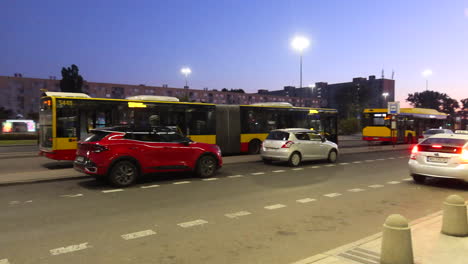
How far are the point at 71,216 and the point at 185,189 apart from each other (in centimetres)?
342

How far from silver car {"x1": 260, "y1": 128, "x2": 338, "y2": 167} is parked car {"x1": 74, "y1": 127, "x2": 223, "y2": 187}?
13.8 feet

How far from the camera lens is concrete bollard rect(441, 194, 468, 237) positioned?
523 centimetres

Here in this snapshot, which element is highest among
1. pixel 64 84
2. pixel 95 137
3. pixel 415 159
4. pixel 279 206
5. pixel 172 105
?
pixel 64 84

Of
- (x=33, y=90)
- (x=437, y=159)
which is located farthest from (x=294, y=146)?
(x=33, y=90)

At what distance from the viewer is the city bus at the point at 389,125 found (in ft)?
96.3

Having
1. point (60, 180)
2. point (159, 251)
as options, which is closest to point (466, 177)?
point (159, 251)

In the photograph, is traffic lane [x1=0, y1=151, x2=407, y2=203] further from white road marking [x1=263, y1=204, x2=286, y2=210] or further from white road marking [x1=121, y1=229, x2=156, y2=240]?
white road marking [x1=121, y1=229, x2=156, y2=240]

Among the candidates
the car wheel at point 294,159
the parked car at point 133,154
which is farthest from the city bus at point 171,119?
the car wheel at point 294,159

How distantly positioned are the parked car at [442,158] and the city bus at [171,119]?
8222mm

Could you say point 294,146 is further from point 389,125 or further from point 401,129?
point 401,129

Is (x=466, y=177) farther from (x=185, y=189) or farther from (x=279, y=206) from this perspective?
(x=185, y=189)

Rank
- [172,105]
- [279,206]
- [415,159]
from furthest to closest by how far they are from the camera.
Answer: [172,105], [415,159], [279,206]

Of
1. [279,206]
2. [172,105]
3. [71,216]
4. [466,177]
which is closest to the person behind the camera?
[71,216]

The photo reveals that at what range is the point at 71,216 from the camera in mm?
6707
